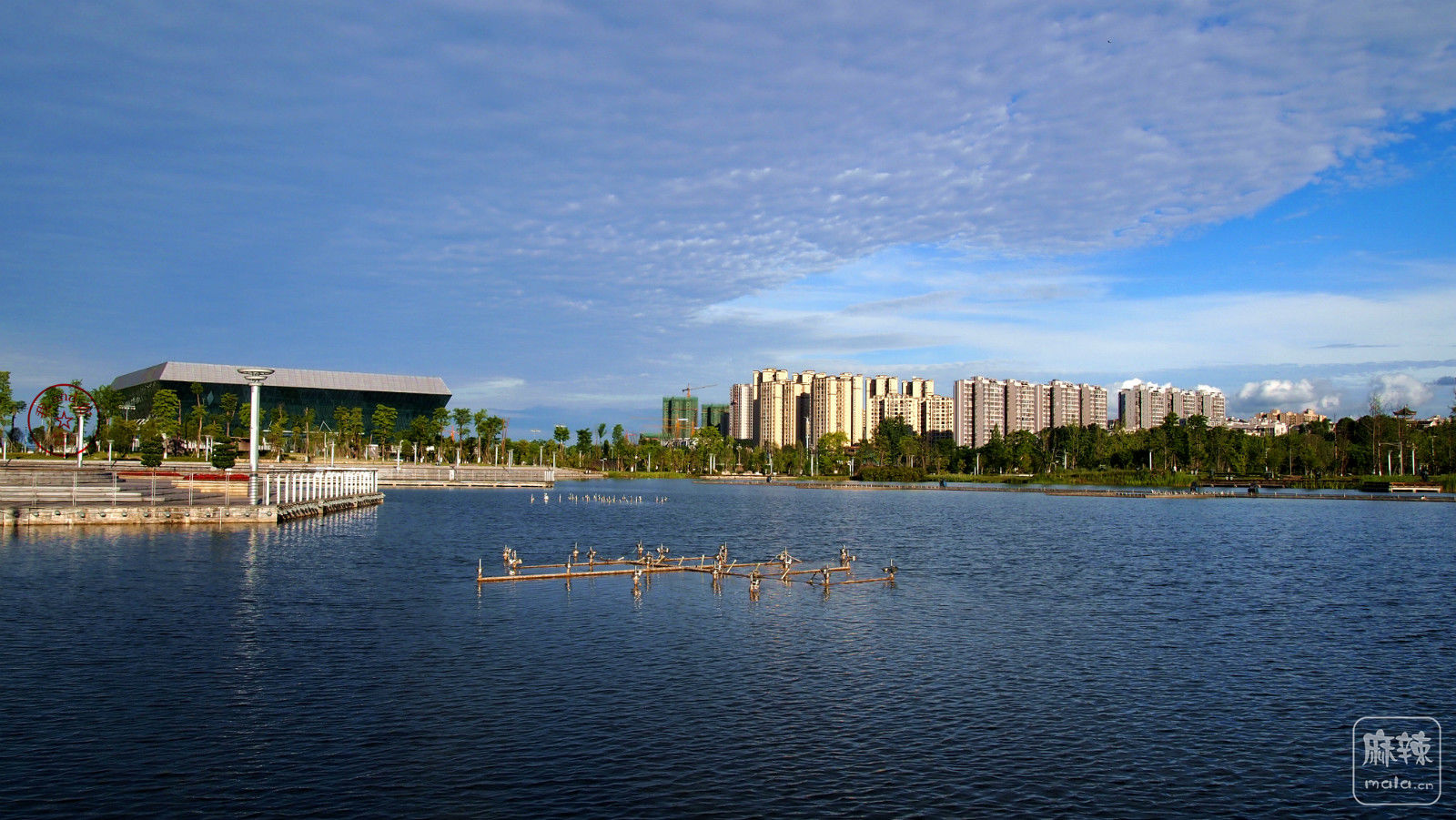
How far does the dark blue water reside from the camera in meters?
16.1

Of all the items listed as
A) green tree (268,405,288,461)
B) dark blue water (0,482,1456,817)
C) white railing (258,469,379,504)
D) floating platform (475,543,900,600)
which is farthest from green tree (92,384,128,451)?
floating platform (475,543,900,600)

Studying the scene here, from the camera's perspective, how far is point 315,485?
3127 inches

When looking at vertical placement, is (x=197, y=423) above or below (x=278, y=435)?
above

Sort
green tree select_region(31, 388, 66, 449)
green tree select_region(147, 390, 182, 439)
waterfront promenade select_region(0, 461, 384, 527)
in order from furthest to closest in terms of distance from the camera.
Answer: green tree select_region(147, 390, 182, 439) → green tree select_region(31, 388, 66, 449) → waterfront promenade select_region(0, 461, 384, 527)

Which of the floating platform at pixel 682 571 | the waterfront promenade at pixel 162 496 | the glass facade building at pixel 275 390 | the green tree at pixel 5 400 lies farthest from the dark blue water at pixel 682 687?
the glass facade building at pixel 275 390

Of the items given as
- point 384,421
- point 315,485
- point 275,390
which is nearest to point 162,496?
point 315,485

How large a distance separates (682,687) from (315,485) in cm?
6576

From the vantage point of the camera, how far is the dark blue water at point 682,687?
16.1m

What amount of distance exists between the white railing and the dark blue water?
2344 cm

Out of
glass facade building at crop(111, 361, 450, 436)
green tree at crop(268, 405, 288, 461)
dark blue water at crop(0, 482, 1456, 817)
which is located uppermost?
glass facade building at crop(111, 361, 450, 436)

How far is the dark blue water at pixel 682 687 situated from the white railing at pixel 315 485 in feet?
76.9

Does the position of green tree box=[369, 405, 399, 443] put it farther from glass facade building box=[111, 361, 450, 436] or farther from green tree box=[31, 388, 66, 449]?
green tree box=[31, 388, 66, 449]

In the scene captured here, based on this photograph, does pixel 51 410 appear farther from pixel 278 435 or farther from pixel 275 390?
pixel 275 390

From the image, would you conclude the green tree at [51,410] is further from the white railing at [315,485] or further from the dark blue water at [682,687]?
the dark blue water at [682,687]
